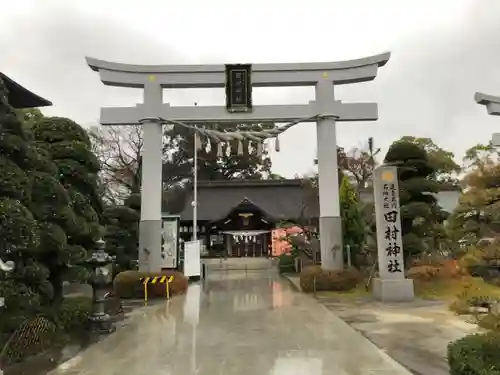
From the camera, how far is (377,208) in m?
15.0

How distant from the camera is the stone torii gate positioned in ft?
54.7

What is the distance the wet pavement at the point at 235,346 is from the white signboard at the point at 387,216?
113 inches

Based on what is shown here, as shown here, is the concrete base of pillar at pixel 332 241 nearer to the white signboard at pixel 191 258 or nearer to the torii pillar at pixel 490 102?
the torii pillar at pixel 490 102

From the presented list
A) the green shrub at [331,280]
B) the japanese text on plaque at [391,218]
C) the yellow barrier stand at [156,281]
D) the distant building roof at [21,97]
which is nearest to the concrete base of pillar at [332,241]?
the green shrub at [331,280]

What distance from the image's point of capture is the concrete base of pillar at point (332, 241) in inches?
652

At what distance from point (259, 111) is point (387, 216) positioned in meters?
5.94

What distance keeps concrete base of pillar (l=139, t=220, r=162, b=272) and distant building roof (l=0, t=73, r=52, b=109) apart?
709 cm

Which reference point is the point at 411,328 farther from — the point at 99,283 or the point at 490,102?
the point at 99,283

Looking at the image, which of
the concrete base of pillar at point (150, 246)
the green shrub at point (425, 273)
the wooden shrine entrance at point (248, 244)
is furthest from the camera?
the wooden shrine entrance at point (248, 244)

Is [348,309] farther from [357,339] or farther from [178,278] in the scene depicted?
[178,278]

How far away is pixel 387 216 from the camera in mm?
14852

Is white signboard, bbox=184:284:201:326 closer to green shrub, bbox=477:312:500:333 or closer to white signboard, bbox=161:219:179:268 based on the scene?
white signboard, bbox=161:219:179:268

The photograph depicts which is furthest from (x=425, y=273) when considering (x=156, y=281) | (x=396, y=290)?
(x=156, y=281)

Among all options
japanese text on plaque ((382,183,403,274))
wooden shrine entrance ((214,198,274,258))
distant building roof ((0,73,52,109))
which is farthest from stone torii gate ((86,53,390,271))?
wooden shrine entrance ((214,198,274,258))
